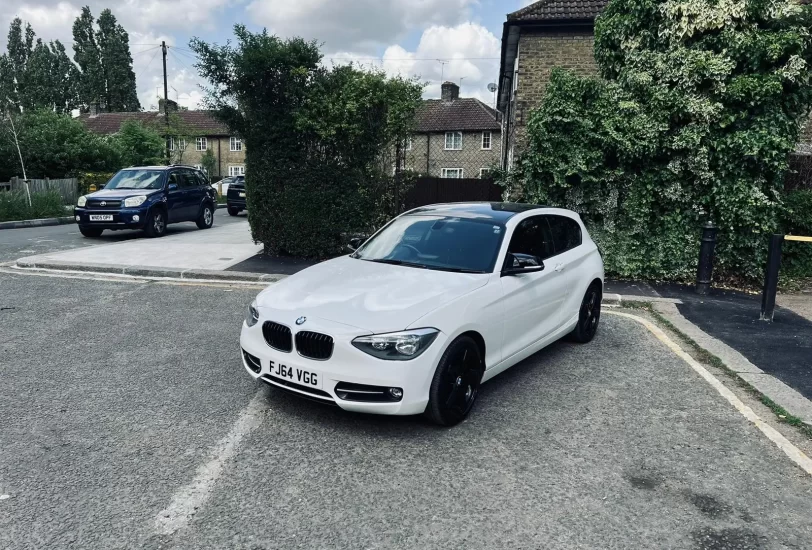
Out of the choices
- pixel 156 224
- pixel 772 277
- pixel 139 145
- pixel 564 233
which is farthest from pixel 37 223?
pixel 772 277

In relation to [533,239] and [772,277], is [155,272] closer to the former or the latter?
[533,239]

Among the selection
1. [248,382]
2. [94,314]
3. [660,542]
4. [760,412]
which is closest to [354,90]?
[94,314]

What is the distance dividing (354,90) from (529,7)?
7.06m

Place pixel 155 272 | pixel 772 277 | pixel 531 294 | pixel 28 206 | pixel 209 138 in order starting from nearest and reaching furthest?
pixel 531 294
pixel 772 277
pixel 155 272
pixel 28 206
pixel 209 138

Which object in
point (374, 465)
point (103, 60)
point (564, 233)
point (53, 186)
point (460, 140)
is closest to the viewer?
point (374, 465)

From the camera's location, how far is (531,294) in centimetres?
489

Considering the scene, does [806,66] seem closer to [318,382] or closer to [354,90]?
[354,90]

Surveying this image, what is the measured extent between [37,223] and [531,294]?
18497mm

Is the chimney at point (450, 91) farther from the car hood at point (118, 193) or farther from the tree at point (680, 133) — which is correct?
the tree at point (680, 133)

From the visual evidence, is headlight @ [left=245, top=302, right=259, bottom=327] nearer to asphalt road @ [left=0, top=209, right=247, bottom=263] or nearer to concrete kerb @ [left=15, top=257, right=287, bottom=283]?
concrete kerb @ [left=15, top=257, right=287, bottom=283]

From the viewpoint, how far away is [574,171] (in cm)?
930

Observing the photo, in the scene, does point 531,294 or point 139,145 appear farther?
point 139,145

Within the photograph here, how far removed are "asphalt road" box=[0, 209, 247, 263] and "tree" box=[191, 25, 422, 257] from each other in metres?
5.26

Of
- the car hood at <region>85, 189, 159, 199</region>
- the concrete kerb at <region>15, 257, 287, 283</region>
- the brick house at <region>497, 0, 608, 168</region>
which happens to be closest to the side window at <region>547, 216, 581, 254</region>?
the concrete kerb at <region>15, 257, 287, 283</region>
